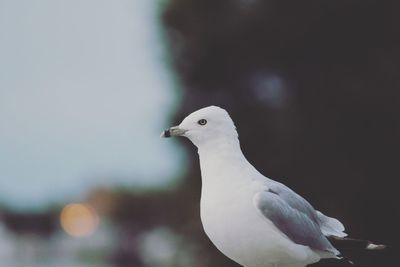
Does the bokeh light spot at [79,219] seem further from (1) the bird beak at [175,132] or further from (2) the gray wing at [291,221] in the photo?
(2) the gray wing at [291,221]

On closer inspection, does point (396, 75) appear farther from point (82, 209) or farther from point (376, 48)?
point (82, 209)

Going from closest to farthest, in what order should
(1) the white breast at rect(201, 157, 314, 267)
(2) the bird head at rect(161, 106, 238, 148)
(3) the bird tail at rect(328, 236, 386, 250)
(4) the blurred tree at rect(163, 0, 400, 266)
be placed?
(1) the white breast at rect(201, 157, 314, 267) < (3) the bird tail at rect(328, 236, 386, 250) < (2) the bird head at rect(161, 106, 238, 148) < (4) the blurred tree at rect(163, 0, 400, 266)

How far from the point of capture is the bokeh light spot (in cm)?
3244

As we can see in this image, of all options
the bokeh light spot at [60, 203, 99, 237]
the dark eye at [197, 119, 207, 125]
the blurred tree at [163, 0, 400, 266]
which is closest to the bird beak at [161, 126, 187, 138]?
the dark eye at [197, 119, 207, 125]

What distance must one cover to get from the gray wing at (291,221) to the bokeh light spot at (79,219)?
1090 inches

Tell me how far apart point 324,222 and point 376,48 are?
7.95 m

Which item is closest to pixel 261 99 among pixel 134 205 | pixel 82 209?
pixel 134 205

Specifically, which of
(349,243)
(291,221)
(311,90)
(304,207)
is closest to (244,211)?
(291,221)

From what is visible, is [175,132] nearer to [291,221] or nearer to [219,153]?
[219,153]

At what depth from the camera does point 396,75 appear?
1242 cm

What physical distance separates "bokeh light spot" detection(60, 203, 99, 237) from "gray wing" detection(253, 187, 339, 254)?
27.7 metres

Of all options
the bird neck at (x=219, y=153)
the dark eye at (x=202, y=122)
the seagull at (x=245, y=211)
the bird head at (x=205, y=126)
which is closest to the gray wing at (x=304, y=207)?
the seagull at (x=245, y=211)

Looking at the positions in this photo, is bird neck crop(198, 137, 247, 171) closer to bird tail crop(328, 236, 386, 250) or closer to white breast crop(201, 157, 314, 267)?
white breast crop(201, 157, 314, 267)

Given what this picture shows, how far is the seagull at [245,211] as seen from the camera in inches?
183
